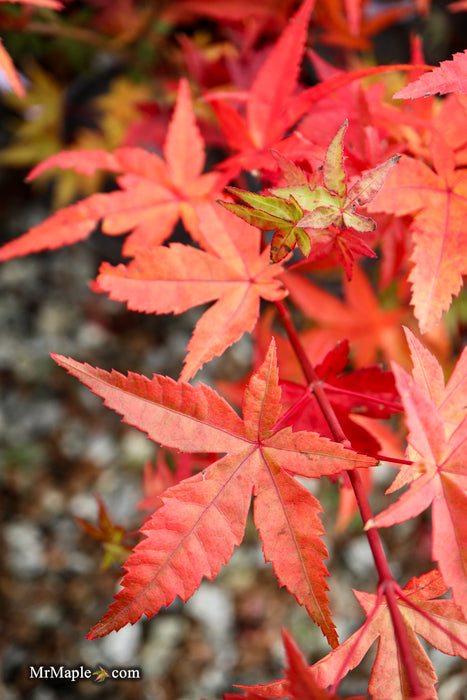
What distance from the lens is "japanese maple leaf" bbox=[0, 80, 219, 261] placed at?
552 mm

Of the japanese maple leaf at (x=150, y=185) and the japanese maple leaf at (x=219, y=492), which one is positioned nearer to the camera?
the japanese maple leaf at (x=219, y=492)

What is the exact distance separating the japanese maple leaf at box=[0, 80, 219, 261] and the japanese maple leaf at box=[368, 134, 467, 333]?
0.20 meters

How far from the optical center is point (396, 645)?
38 cm

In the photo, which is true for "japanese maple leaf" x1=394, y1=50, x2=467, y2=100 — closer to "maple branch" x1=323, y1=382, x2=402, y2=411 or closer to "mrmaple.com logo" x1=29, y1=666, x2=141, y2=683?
"maple branch" x1=323, y1=382, x2=402, y2=411

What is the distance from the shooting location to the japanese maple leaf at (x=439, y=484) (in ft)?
1.13

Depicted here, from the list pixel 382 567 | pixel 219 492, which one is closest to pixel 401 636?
pixel 382 567

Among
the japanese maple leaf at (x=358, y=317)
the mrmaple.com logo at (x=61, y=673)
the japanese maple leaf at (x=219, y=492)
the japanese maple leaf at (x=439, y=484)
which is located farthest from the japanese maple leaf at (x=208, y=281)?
the mrmaple.com logo at (x=61, y=673)

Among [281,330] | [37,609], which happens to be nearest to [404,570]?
[281,330]

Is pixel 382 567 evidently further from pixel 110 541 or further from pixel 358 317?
pixel 358 317

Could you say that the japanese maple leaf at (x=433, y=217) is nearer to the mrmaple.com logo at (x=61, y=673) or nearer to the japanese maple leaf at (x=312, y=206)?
the japanese maple leaf at (x=312, y=206)

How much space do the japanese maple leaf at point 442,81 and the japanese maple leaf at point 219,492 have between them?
0.22 meters

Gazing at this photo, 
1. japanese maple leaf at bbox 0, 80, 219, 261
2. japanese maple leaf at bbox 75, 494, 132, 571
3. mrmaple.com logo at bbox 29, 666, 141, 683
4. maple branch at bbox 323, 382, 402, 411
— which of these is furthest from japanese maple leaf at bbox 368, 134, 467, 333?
mrmaple.com logo at bbox 29, 666, 141, 683

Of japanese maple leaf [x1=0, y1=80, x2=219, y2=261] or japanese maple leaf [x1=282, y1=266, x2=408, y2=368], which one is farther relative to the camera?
japanese maple leaf [x1=282, y1=266, x2=408, y2=368]

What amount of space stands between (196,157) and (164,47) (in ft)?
2.13
